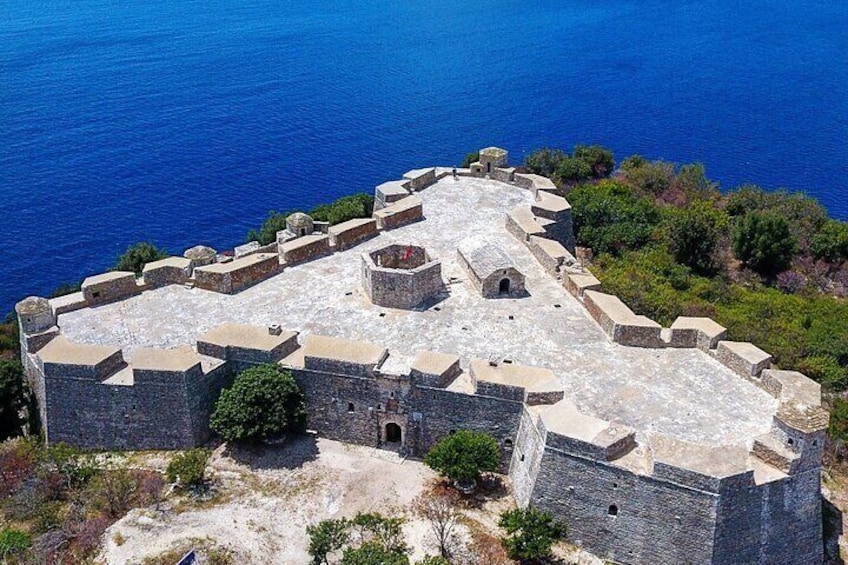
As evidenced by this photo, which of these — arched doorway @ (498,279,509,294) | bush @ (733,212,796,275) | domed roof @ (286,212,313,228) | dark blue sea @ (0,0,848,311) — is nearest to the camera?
arched doorway @ (498,279,509,294)

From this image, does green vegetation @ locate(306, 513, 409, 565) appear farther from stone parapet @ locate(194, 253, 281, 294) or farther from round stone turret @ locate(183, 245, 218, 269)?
round stone turret @ locate(183, 245, 218, 269)

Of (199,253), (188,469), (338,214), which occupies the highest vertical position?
(199,253)

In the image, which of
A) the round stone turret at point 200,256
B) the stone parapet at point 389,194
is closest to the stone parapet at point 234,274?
the round stone turret at point 200,256

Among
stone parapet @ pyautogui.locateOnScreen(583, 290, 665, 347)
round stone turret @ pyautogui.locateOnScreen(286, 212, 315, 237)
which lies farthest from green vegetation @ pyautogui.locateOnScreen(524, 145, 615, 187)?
stone parapet @ pyautogui.locateOnScreen(583, 290, 665, 347)

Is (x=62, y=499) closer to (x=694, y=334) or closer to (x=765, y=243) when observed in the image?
(x=694, y=334)

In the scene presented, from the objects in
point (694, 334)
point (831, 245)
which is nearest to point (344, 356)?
point (694, 334)

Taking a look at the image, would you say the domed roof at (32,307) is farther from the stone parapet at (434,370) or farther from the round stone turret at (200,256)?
the stone parapet at (434,370)
